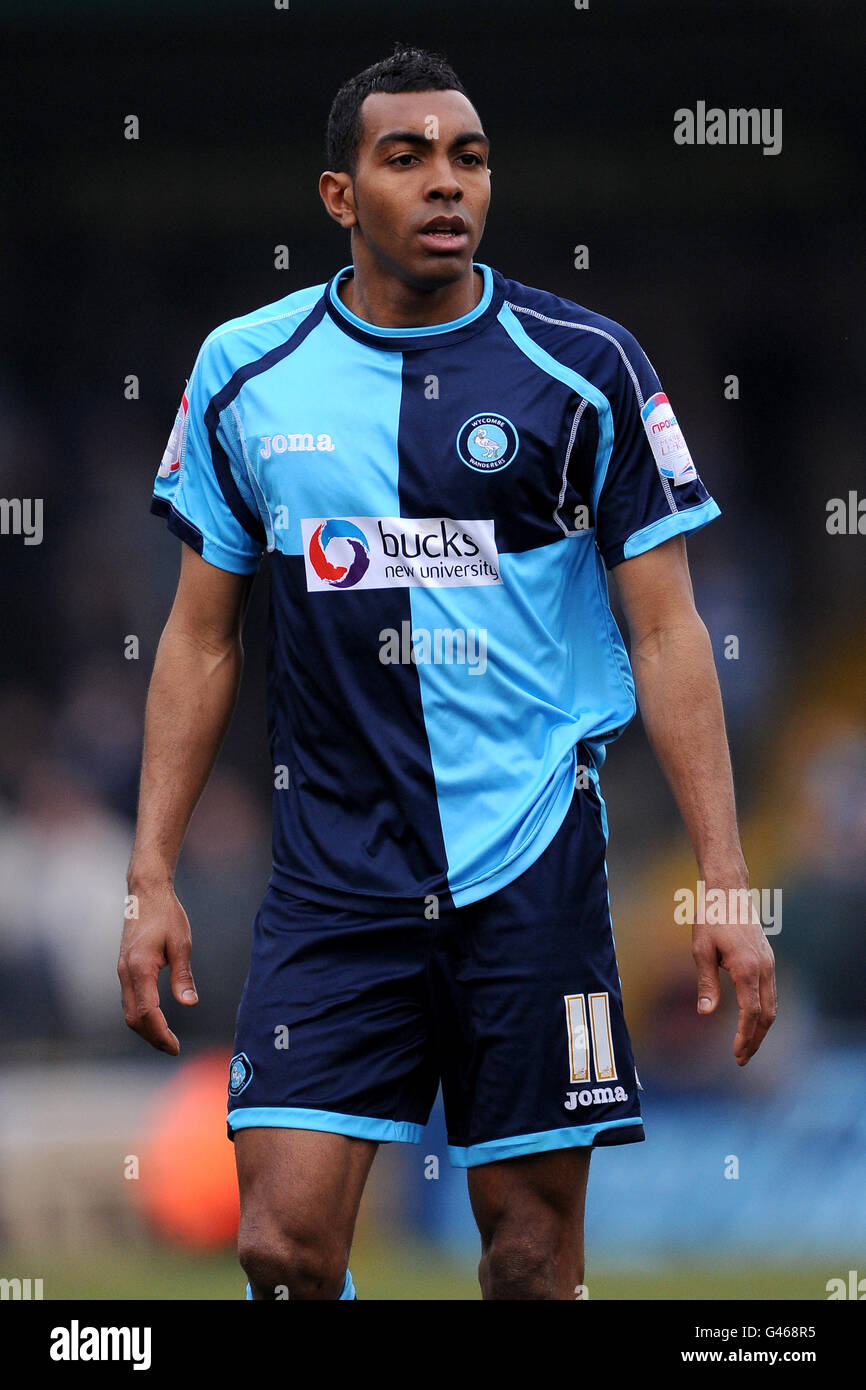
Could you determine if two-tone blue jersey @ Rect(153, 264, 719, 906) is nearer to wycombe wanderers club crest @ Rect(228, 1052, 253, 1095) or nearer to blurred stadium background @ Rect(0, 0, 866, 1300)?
wycombe wanderers club crest @ Rect(228, 1052, 253, 1095)

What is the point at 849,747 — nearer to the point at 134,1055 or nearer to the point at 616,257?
the point at 616,257

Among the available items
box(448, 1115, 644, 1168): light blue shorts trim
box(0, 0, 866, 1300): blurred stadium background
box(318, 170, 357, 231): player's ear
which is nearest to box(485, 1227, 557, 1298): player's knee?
box(448, 1115, 644, 1168): light blue shorts trim

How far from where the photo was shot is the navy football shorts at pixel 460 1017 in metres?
3.00

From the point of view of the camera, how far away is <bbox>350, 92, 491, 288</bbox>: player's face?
10.3ft

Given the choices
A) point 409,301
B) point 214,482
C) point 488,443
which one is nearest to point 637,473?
point 488,443

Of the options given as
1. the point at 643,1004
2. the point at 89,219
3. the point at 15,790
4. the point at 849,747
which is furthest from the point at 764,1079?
the point at 89,219

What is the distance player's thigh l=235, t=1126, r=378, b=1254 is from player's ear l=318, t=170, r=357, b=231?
4.88 feet

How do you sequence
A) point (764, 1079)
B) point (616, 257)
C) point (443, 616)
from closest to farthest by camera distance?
point (443, 616)
point (764, 1079)
point (616, 257)

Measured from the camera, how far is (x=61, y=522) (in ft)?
21.4

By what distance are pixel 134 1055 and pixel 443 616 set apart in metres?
3.27

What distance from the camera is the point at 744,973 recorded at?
2939 millimetres

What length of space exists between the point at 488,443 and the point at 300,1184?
1.16 m

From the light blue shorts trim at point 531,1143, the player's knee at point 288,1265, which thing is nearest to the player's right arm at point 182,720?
the player's knee at point 288,1265

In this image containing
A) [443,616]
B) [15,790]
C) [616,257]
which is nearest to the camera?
[443,616]
